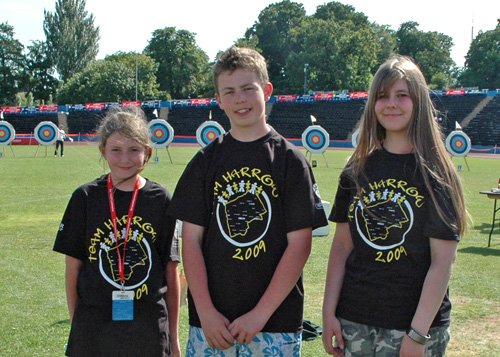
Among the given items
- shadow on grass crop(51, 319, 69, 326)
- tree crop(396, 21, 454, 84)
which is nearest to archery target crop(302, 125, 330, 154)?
shadow on grass crop(51, 319, 69, 326)

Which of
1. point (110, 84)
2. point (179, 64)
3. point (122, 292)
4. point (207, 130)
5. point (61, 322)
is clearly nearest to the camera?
point (122, 292)

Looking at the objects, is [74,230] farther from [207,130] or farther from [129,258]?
[207,130]

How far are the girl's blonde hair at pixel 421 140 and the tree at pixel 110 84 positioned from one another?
58503mm

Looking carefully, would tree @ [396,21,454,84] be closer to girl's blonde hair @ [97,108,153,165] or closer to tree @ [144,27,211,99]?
tree @ [144,27,211,99]

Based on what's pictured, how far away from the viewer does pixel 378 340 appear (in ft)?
8.32

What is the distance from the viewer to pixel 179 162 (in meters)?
23.0

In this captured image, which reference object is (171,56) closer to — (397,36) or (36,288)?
(397,36)

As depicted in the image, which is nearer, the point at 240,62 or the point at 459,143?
the point at 240,62

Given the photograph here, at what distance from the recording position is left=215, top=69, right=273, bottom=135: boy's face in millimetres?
2555

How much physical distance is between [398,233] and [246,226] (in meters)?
0.60

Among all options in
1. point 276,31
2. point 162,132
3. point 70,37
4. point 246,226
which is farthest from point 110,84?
point 246,226

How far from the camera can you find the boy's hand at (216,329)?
96.9 inches

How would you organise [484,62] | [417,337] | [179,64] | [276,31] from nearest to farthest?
[417,337], [484,62], [179,64], [276,31]

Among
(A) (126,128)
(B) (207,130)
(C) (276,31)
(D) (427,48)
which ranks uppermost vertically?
(C) (276,31)
